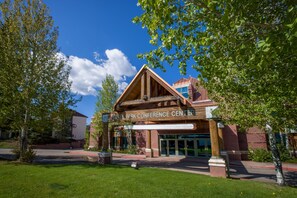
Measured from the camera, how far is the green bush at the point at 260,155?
52.0ft

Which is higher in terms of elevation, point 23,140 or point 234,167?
point 23,140

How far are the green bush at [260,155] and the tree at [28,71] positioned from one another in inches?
663

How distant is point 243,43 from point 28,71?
1340cm

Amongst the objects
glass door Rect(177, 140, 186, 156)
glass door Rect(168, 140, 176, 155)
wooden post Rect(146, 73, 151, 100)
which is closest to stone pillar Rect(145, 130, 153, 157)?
glass door Rect(168, 140, 176, 155)

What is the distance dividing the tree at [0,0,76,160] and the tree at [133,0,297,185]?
9799mm

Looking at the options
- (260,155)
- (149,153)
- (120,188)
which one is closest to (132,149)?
(149,153)

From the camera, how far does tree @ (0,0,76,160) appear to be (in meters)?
11.5

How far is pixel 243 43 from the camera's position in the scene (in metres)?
4.02

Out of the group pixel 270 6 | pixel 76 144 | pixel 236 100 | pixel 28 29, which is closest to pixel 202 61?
pixel 270 6

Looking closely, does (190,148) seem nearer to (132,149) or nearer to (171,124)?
(132,149)

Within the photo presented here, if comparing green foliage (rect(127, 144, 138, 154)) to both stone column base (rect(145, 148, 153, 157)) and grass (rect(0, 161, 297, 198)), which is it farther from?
grass (rect(0, 161, 297, 198))

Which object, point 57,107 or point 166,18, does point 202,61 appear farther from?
point 57,107

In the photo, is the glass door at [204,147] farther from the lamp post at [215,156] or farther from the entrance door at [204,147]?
the lamp post at [215,156]

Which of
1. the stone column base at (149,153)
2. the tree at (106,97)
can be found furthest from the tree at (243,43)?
the tree at (106,97)
